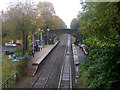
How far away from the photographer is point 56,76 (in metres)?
12.7

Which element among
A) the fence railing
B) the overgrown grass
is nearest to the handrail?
the fence railing

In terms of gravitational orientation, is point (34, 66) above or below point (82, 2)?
below

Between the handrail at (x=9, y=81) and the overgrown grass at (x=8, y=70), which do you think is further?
the overgrown grass at (x=8, y=70)

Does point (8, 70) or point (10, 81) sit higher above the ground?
point (8, 70)

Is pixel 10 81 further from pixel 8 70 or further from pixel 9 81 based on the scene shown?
pixel 8 70

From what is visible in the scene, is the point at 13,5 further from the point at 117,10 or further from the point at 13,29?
the point at 117,10

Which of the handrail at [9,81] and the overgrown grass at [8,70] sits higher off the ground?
the overgrown grass at [8,70]

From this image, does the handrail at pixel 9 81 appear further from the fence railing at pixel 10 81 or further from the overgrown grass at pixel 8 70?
the overgrown grass at pixel 8 70

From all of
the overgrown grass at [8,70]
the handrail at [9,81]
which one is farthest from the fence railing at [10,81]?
the overgrown grass at [8,70]

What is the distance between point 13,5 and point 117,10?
13574 mm

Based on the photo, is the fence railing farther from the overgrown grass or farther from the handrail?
the overgrown grass

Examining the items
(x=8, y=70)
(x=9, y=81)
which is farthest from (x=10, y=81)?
(x=8, y=70)

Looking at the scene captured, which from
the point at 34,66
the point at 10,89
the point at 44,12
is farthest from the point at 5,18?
the point at 44,12

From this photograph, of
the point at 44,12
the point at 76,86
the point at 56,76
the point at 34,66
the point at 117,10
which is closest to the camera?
the point at 117,10
